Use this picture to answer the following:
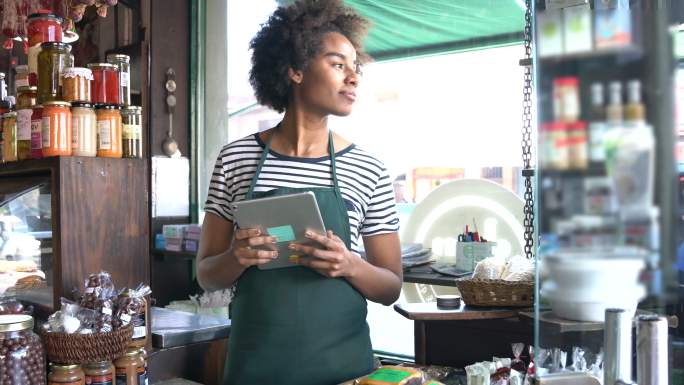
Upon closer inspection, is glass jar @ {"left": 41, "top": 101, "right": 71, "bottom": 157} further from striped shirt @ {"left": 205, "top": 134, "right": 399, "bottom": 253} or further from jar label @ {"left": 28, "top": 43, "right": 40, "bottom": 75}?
striped shirt @ {"left": 205, "top": 134, "right": 399, "bottom": 253}

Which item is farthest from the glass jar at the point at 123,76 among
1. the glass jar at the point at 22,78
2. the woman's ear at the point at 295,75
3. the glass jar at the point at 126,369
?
the glass jar at the point at 126,369

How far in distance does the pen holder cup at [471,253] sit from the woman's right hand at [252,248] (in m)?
1.30

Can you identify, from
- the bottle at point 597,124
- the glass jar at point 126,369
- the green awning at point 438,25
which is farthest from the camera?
the green awning at point 438,25

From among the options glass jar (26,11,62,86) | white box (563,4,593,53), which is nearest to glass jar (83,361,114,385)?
glass jar (26,11,62,86)

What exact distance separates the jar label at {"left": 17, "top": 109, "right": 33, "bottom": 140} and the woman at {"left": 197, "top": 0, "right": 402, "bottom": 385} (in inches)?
30.2

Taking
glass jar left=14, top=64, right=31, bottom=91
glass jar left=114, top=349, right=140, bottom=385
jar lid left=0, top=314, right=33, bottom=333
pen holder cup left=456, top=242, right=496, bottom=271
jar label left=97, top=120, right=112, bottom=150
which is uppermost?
glass jar left=14, top=64, right=31, bottom=91

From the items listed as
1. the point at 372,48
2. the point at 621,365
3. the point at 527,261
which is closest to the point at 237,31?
the point at 372,48

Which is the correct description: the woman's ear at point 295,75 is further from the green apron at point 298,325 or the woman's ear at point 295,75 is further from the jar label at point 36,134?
the jar label at point 36,134

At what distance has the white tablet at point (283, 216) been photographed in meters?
1.33

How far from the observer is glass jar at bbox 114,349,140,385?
5.61 ft

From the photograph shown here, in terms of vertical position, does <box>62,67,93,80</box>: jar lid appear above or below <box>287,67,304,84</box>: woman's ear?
above

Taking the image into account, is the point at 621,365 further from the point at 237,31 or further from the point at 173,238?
the point at 237,31

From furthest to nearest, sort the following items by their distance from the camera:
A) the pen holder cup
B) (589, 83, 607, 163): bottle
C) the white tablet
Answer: the pen holder cup → the white tablet → (589, 83, 607, 163): bottle

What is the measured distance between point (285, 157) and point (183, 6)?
314 cm
